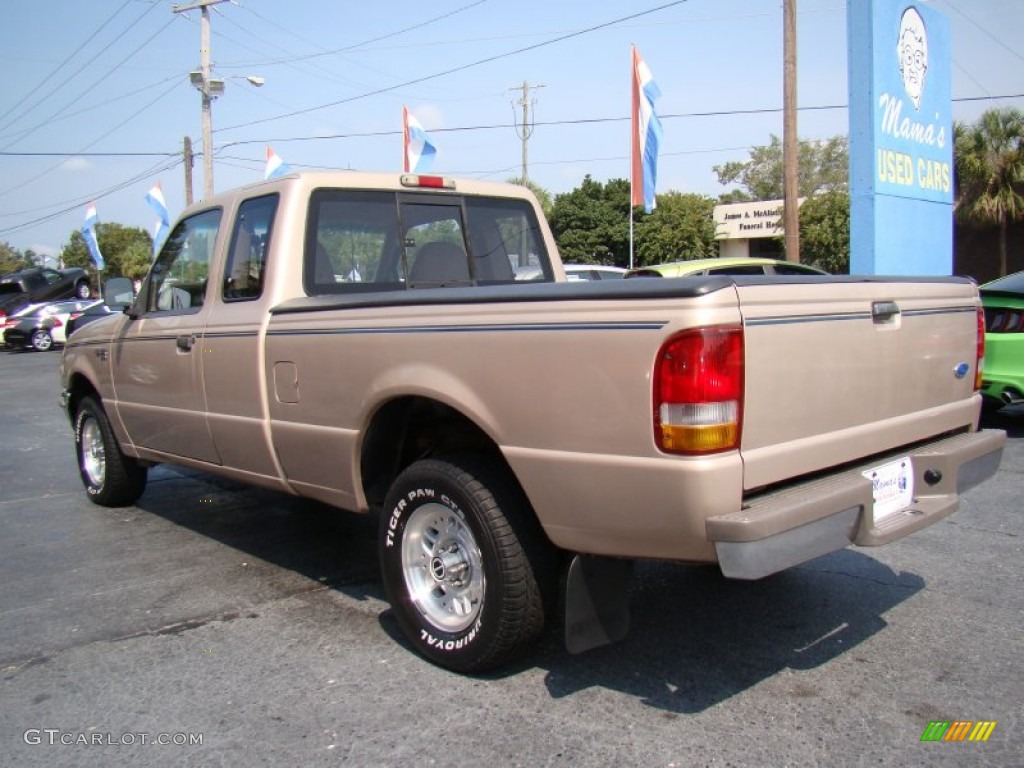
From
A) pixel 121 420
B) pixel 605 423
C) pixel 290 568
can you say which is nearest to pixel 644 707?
pixel 605 423

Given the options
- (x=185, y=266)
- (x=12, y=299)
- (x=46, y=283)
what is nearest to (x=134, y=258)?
(x=46, y=283)

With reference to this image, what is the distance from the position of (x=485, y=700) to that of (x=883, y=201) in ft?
31.4

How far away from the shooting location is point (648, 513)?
2699 millimetres

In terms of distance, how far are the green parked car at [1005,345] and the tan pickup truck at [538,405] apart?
4.00 m

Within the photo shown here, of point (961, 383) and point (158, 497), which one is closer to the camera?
point (961, 383)

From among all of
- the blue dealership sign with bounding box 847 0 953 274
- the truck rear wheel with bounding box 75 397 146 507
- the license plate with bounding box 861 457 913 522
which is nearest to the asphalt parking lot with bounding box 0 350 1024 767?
the license plate with bounding box 861 457 913 522

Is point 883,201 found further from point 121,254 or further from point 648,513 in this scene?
point 121,254

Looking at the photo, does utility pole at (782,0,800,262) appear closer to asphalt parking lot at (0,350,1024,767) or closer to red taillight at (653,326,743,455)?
asphalt parking lot at (0,350,1024,767)

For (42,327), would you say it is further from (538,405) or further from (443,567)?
(538,405)

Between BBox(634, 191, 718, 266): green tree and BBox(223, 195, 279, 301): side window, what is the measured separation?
36.8 meters

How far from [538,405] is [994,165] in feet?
97.1

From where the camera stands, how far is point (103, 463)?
619 centimetres

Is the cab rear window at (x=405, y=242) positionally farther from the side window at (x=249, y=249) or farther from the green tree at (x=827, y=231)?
the green tree at (x=827, y=231)

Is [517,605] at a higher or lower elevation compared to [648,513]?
lower
